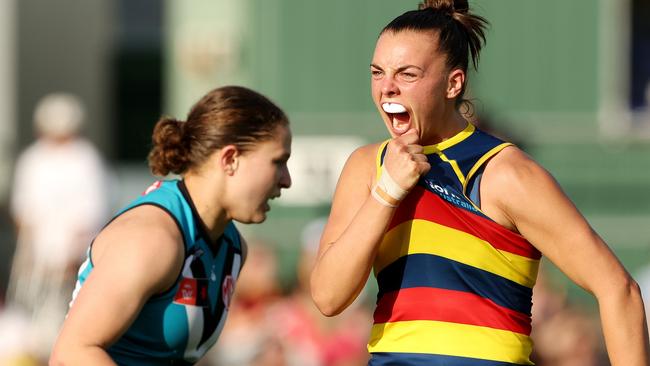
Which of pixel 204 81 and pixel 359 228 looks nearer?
pixel 359 228

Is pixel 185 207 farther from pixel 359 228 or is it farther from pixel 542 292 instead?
pixel 542 292

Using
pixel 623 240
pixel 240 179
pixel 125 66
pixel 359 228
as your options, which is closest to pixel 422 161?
pixel 359 228

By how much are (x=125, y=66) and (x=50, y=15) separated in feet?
18.8

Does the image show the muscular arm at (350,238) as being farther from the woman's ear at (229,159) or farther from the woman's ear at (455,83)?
the woman's ear at (229,159)

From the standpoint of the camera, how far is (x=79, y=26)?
64.5 ft

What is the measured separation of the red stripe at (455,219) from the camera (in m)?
3.56

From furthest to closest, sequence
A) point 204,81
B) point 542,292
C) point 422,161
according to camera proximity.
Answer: point 204,81, point 542,292, point 422,161

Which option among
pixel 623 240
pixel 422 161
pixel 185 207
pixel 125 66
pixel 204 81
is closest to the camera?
pixel 422 161

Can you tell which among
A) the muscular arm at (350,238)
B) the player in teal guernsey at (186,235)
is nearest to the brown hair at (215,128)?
the player in teal guernsey at (186,235)

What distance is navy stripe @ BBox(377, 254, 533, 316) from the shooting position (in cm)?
356

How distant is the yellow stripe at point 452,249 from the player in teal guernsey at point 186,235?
2.47 feet

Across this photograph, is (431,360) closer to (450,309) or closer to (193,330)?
(450,309)

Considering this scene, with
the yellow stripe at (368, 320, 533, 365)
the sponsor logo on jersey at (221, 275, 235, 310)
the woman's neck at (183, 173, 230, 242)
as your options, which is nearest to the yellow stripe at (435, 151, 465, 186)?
the yellow stripe at (368, 320, 533, 365)

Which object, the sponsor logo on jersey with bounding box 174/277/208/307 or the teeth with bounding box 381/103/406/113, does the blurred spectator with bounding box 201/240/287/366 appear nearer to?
the sponsor logo on jersey with bounding box 174/277/208/307
